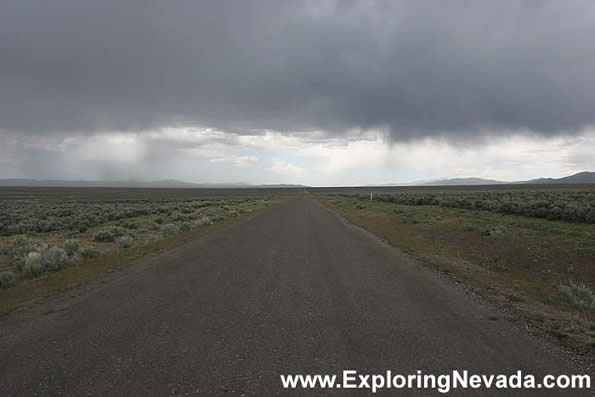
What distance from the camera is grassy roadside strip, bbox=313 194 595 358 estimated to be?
16.6ft

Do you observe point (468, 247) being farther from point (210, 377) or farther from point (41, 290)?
point (41, 290)

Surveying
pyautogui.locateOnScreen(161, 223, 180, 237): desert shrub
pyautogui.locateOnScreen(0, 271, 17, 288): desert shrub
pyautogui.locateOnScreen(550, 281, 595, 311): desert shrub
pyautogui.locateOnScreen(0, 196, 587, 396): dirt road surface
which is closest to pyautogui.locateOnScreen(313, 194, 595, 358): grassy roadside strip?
pyautogui.locateOnScreen(550, 281, 595, 311): desert shrub

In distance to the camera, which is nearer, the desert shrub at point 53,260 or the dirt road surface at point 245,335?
the dirt road surface at point 245,335

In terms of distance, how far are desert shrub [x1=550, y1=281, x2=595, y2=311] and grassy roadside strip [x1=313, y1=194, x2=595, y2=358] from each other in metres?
0.04

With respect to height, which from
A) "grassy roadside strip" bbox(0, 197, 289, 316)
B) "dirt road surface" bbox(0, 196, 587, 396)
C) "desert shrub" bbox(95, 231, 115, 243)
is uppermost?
"dirt road surface" bbox(0, 196, 587, 396)

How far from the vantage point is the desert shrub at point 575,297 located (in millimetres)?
6078

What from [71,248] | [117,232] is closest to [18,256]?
[71,248]

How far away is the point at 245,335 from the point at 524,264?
9.86 metres

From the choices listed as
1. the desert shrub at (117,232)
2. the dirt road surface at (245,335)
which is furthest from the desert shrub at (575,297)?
the desert shrub at (117,232)

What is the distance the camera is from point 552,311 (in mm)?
5652

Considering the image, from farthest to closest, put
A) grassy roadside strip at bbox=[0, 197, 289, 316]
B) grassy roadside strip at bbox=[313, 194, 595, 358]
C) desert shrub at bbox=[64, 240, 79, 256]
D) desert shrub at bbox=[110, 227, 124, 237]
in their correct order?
desert shrub at bbox=[110, 227, 124, 237] < desert shrub at bbox=[64, 240, 79, 256] < grassy roadside strip at bbox=[0, 197, 289, 316] < grassy roadside strip at bbox=[313, 194, 595, 358]

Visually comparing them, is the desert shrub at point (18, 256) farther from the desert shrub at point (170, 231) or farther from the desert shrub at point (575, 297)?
the desert shrub at point (575, 297)

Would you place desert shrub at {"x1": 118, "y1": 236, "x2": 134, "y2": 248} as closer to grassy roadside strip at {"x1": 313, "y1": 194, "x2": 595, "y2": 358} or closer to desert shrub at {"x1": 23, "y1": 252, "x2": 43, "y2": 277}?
desert shrub at {"x1": 23, "y1": 252, "x2": 43, "y2": 277}

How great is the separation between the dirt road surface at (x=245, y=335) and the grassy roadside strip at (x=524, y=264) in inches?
27.7
